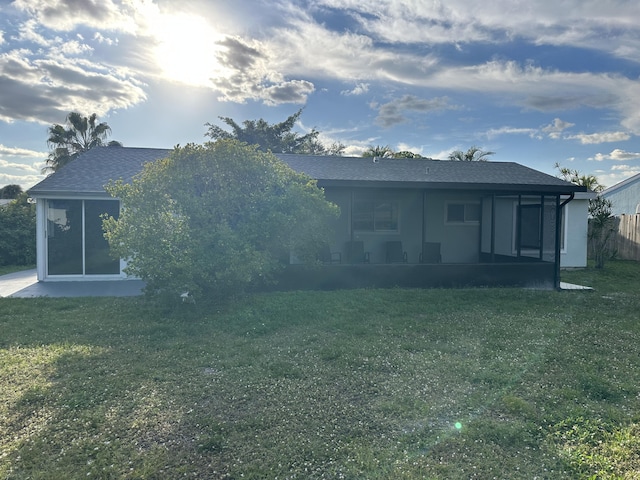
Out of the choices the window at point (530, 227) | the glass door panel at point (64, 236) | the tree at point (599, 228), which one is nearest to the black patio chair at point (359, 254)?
the window at point (530, 227)

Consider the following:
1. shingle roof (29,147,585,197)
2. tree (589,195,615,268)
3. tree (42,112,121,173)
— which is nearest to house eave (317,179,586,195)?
shingle roof (29,147,585,197)

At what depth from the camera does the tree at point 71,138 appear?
2228 centimetres

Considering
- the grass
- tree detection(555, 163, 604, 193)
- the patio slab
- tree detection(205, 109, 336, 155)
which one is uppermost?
tree detection(205, 109, 336, 155)

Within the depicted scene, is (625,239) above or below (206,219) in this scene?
below

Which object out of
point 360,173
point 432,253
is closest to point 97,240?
point 360,173

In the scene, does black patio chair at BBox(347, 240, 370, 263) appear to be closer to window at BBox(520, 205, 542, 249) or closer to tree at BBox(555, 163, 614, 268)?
window at BBox(520, 205, 542, 249)

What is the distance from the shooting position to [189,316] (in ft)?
22.4

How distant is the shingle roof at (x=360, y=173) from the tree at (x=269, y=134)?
48.5 feet

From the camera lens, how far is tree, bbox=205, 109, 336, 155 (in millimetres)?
28141

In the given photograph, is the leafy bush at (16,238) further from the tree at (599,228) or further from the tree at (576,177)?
the tree at (576,177)

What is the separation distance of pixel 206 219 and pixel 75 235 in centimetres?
572

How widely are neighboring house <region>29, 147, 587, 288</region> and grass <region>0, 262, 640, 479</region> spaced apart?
2841mm

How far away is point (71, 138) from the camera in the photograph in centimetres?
2270

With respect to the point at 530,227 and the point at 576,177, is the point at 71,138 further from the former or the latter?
the point at 576,177
